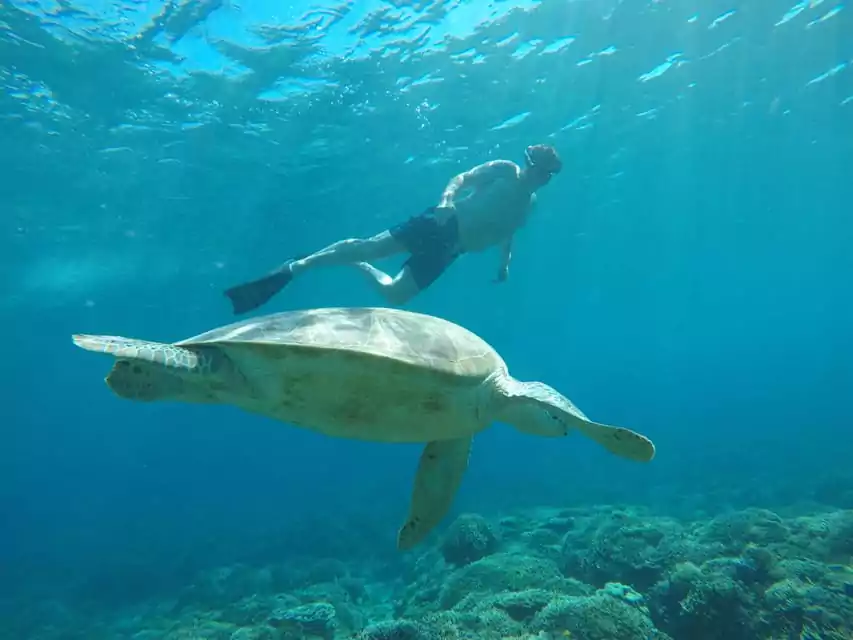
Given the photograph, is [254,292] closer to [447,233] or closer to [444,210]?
[444,210]

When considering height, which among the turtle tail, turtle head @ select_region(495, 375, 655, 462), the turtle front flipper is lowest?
the turtle front flipper

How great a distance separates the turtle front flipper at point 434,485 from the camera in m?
4.41

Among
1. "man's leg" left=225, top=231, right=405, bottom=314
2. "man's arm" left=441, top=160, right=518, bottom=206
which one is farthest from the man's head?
"man's leg" left=225, top=231, right=405, bottom=314

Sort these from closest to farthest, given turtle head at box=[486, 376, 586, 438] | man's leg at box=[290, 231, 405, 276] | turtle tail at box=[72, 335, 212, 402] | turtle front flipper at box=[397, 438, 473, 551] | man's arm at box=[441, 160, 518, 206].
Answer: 1. turtle tail at box=[72, 335, 212, 402]
2. turtle head at box=[486, 376, 586, 438]
3. turtle front flipper at box=[397, 438, 473, 551]
4. man's leg at box=[290, 231, 405, 276]
5. man's arm at box=[441, 160, 518, 206]

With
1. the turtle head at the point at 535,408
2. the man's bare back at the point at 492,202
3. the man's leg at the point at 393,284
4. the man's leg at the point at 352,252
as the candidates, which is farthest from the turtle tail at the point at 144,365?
the man's bare back at the point at 492,202

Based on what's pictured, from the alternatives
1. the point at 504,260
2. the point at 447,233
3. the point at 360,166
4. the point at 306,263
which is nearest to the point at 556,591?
the point at 306,263

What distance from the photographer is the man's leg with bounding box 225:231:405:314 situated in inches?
258

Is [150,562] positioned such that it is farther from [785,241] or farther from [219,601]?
[785,241]

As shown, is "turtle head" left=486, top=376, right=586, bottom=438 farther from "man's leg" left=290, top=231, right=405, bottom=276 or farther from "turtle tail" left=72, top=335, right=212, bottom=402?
"man's leg" left=290, top=231, right=405, bottom=276

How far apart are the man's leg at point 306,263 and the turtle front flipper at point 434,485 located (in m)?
3.30

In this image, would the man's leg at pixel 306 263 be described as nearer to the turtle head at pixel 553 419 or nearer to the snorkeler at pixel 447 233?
the snorkeler at pixel 447 233

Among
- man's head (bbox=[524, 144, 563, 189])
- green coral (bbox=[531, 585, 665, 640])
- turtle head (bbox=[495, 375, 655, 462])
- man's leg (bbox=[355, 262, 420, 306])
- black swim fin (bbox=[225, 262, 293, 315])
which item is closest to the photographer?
turtle head (bbox=[495, 375, 655, 462])

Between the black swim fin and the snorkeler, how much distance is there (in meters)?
0.02

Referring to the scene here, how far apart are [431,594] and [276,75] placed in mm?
13148
